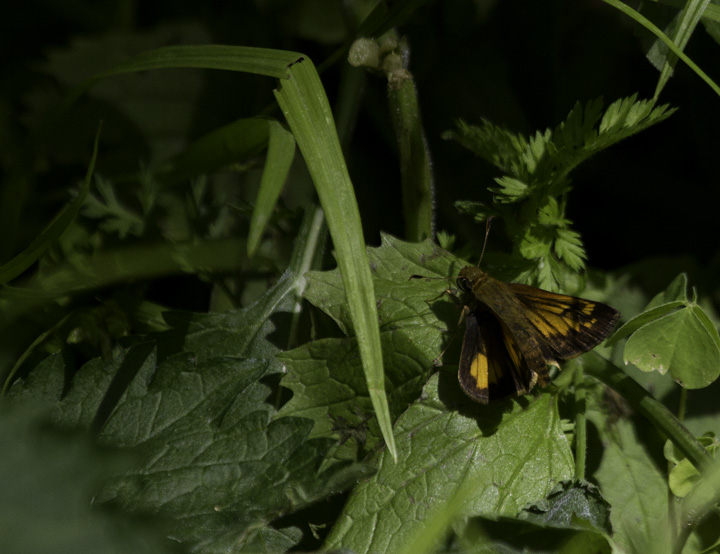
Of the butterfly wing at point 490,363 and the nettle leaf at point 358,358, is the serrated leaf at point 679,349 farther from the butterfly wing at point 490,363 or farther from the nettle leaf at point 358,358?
the nettle leaf at point 358,358

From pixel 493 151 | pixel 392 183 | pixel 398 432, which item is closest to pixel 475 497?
pixel 398 432

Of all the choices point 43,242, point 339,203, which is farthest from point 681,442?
point 43,242

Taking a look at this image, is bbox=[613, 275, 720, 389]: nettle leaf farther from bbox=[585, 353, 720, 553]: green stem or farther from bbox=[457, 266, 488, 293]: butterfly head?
bbox=[457, 266, 488, 293]: butterfly head

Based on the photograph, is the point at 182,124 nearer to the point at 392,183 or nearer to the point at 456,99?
the point at 392,183

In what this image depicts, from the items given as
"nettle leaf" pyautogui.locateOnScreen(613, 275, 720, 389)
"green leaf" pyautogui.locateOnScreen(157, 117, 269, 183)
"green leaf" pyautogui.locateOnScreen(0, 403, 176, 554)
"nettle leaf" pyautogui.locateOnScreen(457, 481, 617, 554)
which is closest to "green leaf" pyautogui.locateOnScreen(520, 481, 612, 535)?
"nettle leaf" pyautogui.locateOnScreen(457, 481, 617, 554)

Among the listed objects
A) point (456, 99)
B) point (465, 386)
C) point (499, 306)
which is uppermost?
point (456, 99)

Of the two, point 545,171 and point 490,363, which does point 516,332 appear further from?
point 545,171

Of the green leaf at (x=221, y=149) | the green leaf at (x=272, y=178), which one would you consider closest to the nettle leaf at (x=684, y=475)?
the green leaf at (x=272, y=178)
